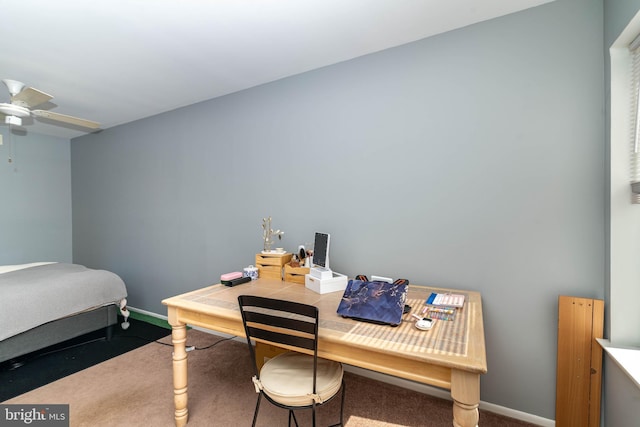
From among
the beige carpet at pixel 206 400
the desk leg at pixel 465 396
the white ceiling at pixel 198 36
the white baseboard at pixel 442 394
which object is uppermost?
the white ceiling at pixel 198 36

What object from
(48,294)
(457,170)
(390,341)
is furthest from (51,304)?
(457,170)

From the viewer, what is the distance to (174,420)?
72.9 inches

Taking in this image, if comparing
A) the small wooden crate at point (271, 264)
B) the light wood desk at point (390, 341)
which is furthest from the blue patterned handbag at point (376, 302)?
→ the small wooden crate at point (271, 264)

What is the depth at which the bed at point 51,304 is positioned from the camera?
2.40m

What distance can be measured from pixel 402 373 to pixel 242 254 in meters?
2.04

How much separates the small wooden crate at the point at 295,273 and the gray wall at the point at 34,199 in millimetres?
4311

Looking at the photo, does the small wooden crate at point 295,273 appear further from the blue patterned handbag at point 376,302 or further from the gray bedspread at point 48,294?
the gray bedspread at point 48,294

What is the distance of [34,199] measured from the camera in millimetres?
4195

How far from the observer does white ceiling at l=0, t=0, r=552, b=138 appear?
5.57 ft

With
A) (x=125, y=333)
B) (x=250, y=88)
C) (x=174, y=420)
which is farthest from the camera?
(x=125, y=333)

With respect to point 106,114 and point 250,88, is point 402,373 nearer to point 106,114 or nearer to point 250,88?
point 250,88

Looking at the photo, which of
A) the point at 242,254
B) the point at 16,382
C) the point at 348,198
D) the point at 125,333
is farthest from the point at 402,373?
the point at 125,333

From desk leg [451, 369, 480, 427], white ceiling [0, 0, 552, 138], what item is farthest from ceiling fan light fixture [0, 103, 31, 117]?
desk leg [451, 369, 480, 427]

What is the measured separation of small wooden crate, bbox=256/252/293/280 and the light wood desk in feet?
Result: 0.88
